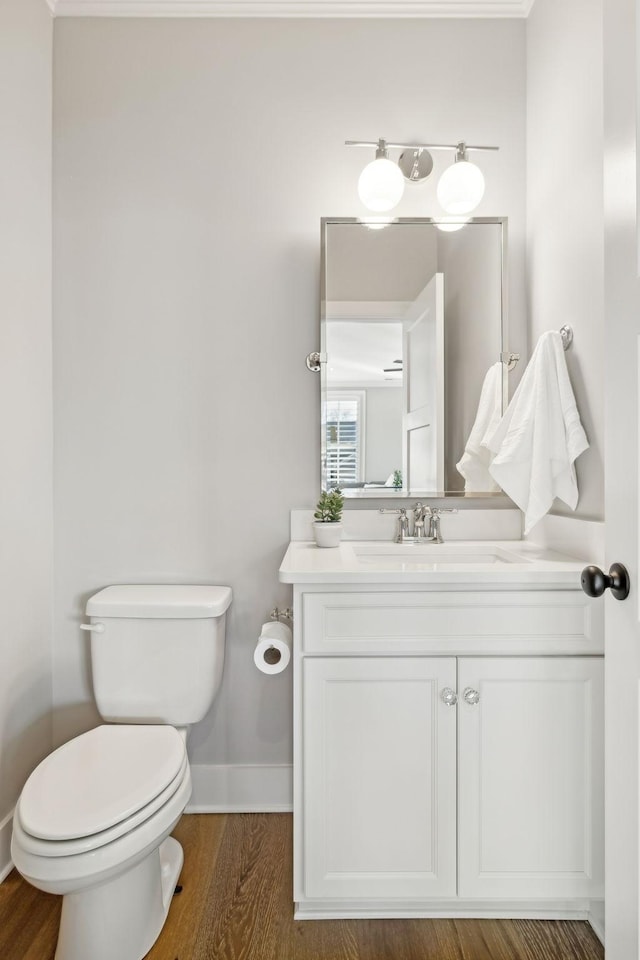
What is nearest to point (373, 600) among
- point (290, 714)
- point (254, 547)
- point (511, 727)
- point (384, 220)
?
point (511, 727)

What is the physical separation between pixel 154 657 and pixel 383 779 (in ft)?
2.40

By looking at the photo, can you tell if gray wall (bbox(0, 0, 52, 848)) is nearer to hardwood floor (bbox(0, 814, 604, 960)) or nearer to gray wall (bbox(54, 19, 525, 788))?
gray wall (bbox(54, 19, 525, 788))

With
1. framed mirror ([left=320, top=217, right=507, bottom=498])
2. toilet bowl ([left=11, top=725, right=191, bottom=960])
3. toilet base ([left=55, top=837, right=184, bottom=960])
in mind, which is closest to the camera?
toilet bowl ([left=11, top=725, right=191, bottom=960])

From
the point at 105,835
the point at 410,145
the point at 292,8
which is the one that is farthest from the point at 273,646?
the point at 292,8

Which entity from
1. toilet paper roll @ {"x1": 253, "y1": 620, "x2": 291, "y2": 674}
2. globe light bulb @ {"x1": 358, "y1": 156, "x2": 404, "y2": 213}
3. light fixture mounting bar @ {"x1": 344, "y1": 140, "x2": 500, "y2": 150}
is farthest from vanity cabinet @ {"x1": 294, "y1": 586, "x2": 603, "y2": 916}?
light fixture mounting bar @ {"x1": 344, "y1": 140, "x2": 500, "y2": 150}

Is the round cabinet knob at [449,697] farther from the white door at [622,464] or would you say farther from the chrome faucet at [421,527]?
the chrome faucet at [421,527]

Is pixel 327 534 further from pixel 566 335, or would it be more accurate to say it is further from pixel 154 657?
pixel 566 335

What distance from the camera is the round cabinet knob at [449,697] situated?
1.42 m

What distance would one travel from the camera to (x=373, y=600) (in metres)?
1.42

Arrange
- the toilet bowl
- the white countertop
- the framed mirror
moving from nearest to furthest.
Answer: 1. the toilet bowl
2. the white countertop
3. the framed mirror

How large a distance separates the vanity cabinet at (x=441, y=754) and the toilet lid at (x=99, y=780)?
0.34 metres

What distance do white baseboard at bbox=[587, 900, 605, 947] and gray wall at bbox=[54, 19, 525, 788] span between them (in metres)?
0.96

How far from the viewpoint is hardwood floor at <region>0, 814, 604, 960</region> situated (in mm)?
1368


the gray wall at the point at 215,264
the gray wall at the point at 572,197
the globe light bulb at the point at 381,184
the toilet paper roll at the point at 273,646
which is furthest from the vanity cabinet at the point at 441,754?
the globe light bulb at the point at 381,184
